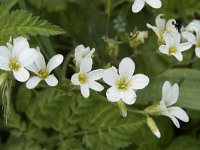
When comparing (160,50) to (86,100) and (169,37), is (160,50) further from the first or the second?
(86,100)

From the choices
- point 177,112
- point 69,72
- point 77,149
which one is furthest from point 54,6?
point 177,112

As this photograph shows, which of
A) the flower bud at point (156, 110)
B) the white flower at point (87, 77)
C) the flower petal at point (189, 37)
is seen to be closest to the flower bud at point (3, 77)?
the white flower at point (87, 77)

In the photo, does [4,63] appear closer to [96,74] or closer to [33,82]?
[33,82]

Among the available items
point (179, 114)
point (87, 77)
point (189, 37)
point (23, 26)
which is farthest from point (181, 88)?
point (23, 26)

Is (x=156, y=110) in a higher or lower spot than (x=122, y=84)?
lower

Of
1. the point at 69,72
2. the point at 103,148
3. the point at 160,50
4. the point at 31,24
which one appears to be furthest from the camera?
the point at 69,72

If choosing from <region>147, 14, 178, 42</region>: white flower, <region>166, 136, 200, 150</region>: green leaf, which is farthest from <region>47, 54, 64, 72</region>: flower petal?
<region>166, 136, 200, 150</region>: green leaf

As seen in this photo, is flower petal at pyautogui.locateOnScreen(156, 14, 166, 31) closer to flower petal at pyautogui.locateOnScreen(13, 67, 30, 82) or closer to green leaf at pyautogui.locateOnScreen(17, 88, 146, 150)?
green leaf at pyautogui.locateOnScreen(17, 88, 146, 150)
